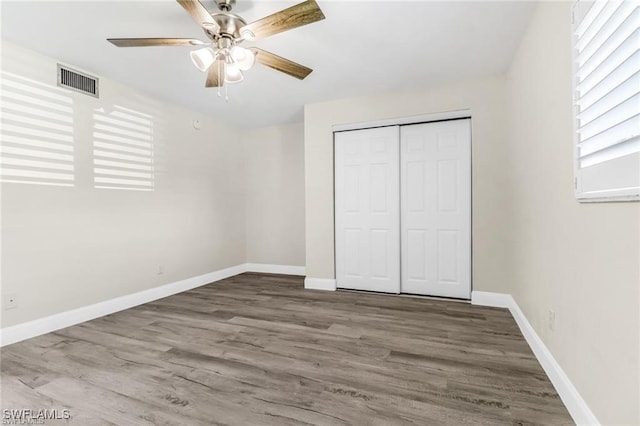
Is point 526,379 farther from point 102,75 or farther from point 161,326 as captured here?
point 102,75

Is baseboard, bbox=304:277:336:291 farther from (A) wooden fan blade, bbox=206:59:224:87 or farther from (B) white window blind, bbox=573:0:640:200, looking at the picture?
(B) white window blind, bbox=573:0:640:200

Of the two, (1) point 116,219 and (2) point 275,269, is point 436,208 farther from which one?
(1) point 116,219

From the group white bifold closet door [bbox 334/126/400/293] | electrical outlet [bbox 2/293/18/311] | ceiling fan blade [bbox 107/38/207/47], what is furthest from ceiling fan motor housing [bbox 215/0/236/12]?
electrical outlet [bbox 2/293/18/311]

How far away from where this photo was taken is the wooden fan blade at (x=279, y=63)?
221cm

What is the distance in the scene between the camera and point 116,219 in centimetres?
336

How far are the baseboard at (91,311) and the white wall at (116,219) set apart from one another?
59 millimetres

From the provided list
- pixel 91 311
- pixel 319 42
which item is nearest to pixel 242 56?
pixel 319 42

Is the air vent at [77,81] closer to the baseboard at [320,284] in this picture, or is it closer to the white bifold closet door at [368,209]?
the white bifold closet door at [368,209]

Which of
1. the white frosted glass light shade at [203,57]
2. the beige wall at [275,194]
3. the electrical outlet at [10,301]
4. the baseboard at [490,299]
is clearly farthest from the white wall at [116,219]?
the baseboard at [490,299]

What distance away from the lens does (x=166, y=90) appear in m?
3.60

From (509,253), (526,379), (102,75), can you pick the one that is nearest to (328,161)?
(509,253)

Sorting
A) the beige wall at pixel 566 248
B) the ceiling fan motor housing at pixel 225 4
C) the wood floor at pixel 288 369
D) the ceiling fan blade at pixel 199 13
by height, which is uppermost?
the ceiling fan motor housing at pixel 225 4

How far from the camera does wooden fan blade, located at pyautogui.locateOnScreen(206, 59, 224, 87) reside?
241 centimetres

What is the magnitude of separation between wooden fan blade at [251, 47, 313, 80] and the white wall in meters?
2.14
